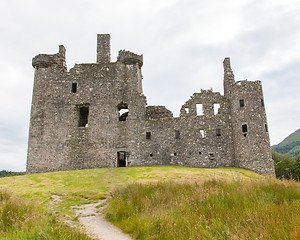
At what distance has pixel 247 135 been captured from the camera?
1994 cm

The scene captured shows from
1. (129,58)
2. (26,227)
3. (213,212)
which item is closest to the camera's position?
(26,227)

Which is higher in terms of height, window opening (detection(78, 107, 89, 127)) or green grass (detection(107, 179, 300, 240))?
window opening (detection(78, 107, 89, 127))

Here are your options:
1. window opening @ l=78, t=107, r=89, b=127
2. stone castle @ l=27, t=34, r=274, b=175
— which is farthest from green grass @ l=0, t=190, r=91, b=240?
window opening @ l=78, t=107, r=89, b=127

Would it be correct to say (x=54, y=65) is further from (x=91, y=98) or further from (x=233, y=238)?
(x=233, y=238)

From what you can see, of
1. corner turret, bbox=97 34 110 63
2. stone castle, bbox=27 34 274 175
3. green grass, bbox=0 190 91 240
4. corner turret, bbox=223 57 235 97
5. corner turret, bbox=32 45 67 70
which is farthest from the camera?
corner turret, bbox=97 34 110 63

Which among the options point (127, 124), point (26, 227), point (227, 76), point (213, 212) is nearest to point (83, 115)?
point (127, 124)

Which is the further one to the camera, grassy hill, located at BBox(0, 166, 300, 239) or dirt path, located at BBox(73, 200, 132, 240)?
dirt path, located at BBox(73, 200, 132, 240)

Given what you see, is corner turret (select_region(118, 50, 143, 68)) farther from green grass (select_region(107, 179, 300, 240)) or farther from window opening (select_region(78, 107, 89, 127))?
green grass (select_region(107, 179, 300, 240))

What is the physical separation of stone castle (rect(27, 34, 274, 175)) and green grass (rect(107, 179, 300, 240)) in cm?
1121

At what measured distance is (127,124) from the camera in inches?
854

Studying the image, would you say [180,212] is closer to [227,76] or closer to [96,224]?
[96,224]

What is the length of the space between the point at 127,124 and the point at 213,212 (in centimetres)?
1594

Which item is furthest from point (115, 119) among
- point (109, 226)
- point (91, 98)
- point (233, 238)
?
point (233, 238)

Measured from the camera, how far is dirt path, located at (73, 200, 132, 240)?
6.27 meters
